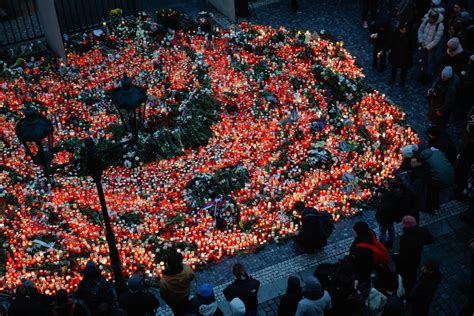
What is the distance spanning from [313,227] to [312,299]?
7.92 ft

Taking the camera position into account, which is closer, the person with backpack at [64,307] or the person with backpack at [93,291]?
the person with backpack at [64,307]

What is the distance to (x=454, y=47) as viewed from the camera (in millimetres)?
13719

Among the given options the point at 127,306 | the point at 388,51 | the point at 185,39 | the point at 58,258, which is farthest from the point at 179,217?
the point at 388,51

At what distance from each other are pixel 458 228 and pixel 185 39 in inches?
343

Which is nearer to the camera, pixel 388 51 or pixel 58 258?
pixel 58 258

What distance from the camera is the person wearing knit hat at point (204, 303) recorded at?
876 cm

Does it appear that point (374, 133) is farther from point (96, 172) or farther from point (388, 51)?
point (96, 172)

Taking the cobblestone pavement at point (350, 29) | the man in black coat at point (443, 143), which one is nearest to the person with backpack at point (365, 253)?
the man in black coat at point (443, 143)

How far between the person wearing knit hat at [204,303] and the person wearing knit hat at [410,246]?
3028 millimetres

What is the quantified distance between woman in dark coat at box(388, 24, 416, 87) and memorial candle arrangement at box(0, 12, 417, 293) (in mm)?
905

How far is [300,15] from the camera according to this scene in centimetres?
1866

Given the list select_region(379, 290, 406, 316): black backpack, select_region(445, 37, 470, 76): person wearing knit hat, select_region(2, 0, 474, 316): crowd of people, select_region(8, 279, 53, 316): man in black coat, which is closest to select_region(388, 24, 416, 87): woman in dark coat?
select_region(2, 0, 474, 316): crowd of people

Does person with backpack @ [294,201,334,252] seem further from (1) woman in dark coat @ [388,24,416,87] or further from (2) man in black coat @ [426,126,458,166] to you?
(1) woman in dark coat @ [388,24,416,87]

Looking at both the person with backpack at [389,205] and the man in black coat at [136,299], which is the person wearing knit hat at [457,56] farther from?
the man in black coat at [136,299]
